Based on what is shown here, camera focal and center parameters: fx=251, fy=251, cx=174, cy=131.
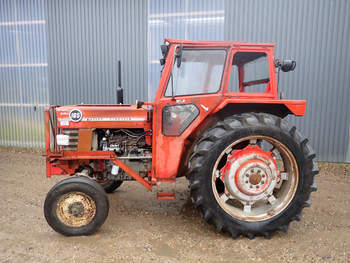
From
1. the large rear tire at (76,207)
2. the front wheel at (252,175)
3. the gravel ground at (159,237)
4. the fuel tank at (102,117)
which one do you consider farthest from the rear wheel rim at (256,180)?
the large rear tire at (76,207)

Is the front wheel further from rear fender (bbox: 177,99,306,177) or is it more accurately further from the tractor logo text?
the tractor logo text

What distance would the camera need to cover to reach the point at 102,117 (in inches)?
117

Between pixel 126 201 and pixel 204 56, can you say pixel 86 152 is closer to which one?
pixel 126 201

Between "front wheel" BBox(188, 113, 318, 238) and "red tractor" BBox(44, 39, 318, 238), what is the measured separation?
1cm

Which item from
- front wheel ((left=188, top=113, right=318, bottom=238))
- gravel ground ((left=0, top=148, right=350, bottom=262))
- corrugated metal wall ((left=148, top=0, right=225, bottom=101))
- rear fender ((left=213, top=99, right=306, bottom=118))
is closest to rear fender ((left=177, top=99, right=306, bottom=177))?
rear fender ((left=213, top=99, right=306, bottom=118))

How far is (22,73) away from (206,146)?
6401mm

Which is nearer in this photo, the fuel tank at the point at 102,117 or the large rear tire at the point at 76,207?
the large rear tire at the point at 76,207

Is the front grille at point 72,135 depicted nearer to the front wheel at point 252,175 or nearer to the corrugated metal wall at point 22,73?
the front wheel at point 252,175

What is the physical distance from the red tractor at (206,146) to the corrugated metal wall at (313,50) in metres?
3.11

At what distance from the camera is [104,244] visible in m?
2.50

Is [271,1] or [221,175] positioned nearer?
[221,175]

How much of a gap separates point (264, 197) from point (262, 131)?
0.77 metres

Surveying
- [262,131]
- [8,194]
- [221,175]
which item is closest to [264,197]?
[221,175]

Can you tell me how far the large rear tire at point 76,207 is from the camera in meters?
2.54
